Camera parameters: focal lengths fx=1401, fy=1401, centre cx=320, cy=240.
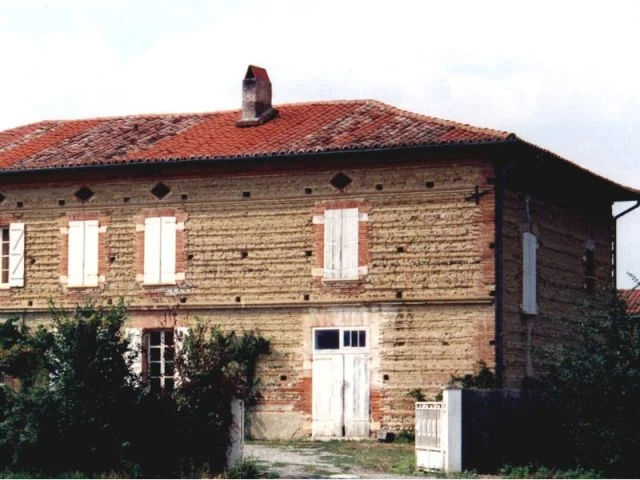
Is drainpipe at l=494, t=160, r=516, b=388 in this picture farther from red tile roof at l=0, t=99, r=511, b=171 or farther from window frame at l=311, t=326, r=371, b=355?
window frame at l=311, t=326, r=371, b=355

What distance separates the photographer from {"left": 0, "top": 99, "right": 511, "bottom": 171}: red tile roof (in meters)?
28.1

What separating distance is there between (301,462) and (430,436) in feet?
8.51

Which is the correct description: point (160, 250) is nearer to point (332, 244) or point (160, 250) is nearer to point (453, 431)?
point (332, 244)

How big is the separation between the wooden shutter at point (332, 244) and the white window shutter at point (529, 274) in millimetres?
3805

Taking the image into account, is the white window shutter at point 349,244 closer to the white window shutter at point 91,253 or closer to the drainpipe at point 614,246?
the white window shutter at point 91,253

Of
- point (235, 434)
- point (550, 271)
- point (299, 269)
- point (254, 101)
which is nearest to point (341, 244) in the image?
point (299, 269)

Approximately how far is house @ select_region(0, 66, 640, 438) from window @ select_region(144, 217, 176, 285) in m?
0.03

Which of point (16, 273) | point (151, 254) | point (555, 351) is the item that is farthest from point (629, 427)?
point (16, 273)

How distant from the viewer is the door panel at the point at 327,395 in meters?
28.0

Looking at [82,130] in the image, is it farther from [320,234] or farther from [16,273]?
[320,234]

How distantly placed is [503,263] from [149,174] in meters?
7.88

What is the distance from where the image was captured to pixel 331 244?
2831 cm

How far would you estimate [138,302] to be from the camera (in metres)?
29.8

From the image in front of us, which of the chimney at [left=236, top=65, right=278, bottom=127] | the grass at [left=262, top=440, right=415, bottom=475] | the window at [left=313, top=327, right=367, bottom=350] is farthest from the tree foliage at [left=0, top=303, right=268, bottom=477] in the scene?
the chimney at [left=236, top=65, right=278, bottom=127]
